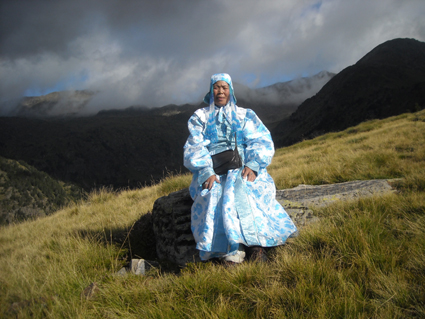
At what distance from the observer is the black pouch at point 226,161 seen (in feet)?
10.6

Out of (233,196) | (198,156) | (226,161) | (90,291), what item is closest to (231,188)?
(233,196)

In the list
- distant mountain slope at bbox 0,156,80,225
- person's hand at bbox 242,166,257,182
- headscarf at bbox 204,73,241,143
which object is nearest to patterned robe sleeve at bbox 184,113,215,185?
headscarf at bbox 204,73,241,143

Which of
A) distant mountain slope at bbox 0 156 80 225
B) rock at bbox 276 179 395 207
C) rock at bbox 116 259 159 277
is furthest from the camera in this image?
distant mountain slope at bbox 0 156 80 225

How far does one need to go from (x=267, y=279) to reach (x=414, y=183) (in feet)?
9.87

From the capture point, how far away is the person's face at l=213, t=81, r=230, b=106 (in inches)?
139

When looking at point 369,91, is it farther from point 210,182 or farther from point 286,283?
point 286,283

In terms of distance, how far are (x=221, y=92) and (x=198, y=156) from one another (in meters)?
1.08

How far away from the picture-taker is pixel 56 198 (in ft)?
341

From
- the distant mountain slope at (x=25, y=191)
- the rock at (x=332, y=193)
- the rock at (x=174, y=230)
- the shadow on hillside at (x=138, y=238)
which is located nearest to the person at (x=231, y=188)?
the rock at (x=174, y=230)

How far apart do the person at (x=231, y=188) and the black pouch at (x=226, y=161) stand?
0.07 m

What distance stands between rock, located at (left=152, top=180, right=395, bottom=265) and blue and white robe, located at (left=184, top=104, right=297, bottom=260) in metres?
0.51

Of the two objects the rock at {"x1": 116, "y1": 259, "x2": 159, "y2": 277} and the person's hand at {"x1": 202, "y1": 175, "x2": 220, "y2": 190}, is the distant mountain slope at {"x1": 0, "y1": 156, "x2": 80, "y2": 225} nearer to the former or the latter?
the rock at {"x1": 116, "y1": 259, "x2": 159, "y2": 277}

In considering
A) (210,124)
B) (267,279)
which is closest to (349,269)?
(267,279)

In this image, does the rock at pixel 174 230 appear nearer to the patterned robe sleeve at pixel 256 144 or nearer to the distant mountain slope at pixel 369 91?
the patterned robe sleeve at pixel 256 144
